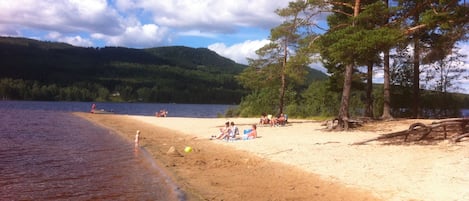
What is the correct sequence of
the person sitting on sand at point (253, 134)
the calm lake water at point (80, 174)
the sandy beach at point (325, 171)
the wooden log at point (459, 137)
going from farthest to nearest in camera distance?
the person sitting on sand at point (253, 134)
the wooden log at point (459, 137)
the calm lake water at point (80, 174)
the sandy beach at point (325, 171)

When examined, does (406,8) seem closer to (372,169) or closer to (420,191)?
(372,169)

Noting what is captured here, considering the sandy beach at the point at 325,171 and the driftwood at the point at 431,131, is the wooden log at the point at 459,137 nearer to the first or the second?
the sandy beach at the point at 325,171

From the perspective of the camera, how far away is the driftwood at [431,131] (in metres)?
16.6

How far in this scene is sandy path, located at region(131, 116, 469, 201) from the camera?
961cm

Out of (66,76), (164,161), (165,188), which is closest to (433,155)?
(165,188)

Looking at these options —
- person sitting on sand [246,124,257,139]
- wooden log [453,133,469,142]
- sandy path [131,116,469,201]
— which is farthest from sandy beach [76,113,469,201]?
person sitting on sand [246,124,257,139]

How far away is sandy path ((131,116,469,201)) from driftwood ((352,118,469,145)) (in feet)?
4.40

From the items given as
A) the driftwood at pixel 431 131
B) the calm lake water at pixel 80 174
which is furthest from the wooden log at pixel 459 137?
the calm lake water at pixel 80 174

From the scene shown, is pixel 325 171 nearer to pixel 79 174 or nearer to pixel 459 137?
pixel 459 137

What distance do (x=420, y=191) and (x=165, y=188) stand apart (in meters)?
6.17

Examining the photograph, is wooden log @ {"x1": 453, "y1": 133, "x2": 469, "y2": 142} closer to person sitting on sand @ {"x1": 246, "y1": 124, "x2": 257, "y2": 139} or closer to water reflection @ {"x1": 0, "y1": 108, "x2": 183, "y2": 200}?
water reflection @ {"x1": 0, "y1": 108, "x2": 183, "y2": 200}

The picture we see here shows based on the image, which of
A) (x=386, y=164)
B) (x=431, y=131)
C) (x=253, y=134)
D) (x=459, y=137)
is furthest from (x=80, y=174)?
(x=431, y=131)

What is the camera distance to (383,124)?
82.4 ft

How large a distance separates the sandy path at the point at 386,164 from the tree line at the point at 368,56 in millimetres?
4013
